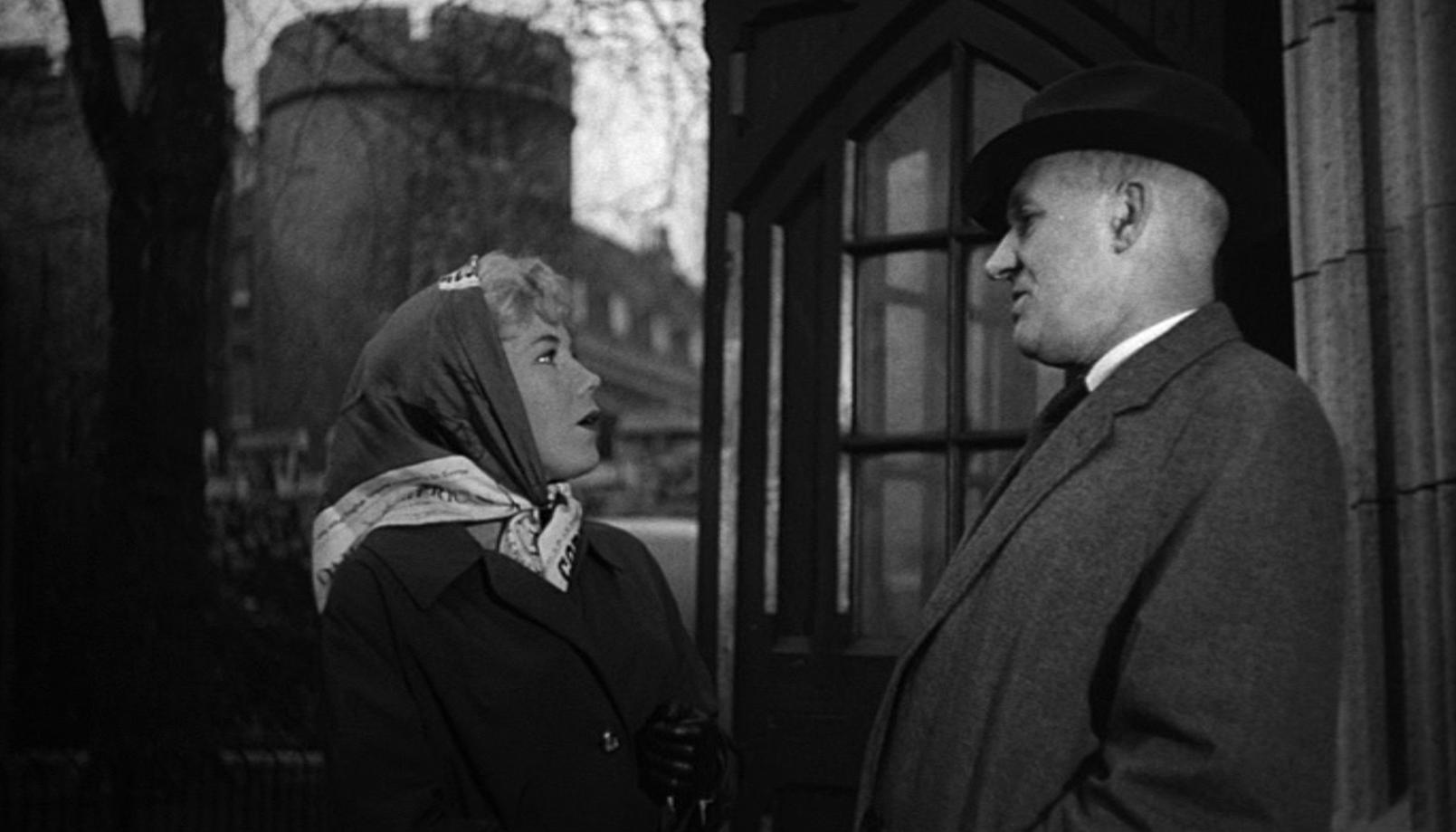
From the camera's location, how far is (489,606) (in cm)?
273

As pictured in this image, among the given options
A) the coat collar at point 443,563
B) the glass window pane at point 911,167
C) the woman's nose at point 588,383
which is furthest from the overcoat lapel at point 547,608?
the glass window pane at point 911,167

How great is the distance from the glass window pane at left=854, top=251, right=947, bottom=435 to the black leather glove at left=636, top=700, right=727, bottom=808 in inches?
42.3

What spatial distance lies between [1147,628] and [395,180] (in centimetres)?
1454

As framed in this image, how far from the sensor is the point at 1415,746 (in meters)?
2.54

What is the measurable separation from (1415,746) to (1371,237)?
2.67ft

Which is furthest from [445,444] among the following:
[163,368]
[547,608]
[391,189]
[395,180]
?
[395,180]

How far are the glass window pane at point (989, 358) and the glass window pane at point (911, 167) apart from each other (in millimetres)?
179

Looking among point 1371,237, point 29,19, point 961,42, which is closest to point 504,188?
point 29,19

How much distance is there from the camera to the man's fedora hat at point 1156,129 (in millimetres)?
2016

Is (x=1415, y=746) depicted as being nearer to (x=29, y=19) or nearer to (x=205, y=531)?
(x=205, y=531)

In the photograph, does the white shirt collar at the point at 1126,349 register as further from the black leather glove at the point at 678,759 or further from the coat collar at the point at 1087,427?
the black leather glove at the point at 678,759

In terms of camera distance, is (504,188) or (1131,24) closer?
(1131,24)

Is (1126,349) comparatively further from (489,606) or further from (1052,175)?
(489,606)

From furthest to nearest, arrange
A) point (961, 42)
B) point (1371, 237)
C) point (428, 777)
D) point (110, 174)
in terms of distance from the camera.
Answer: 1. point (110, 174)
2. point (961, 42)
3. point (1371, 237)
4. point (428, 777)
